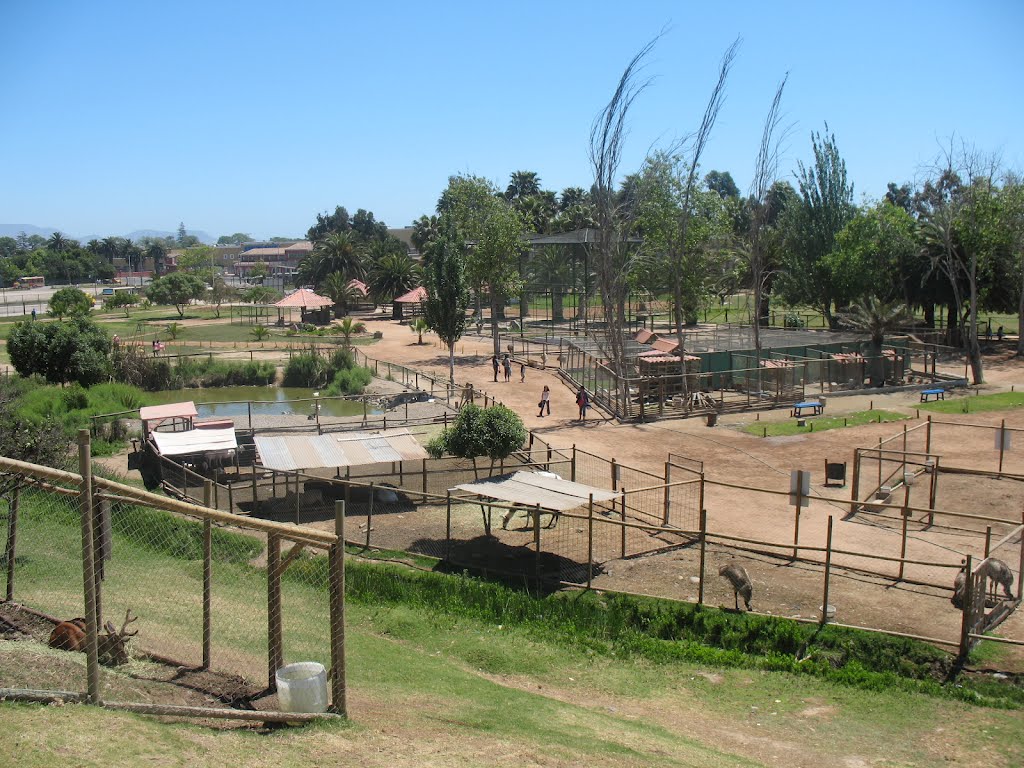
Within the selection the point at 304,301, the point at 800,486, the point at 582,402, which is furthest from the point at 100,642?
the point at 304,301

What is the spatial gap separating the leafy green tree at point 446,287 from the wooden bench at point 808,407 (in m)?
16.0

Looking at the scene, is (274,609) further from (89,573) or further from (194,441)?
(194,441)

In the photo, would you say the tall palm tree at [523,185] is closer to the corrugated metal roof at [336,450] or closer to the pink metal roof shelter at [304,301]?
the pink metal roof shelter at [304,301]

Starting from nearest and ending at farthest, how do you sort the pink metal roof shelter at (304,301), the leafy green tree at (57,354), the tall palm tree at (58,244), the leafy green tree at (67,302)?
the leafy green tree at (57,354), the pink metal roof shelter at (304,301), the leafy green tree at (67,302), the tall palm tree at (58,244)

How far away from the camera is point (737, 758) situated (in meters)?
9.17

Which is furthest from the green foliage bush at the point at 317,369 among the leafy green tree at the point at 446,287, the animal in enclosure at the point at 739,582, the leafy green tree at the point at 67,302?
the leafy green tree at the point at 67,302

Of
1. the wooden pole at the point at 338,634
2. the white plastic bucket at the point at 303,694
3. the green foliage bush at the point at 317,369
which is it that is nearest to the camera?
the white plastic bucket at the point at 303,694

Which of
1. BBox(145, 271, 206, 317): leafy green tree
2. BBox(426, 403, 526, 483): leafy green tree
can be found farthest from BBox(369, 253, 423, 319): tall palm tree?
BBox(426, 403, 526, 483): leafy green tree

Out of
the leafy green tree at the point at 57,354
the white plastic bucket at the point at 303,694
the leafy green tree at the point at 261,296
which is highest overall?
the leafy green tree at the point at 261,296

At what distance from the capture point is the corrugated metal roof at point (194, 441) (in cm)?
2264

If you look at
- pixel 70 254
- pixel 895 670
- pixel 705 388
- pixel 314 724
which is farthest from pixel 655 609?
pixel 70 254

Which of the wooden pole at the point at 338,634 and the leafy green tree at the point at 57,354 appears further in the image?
the leafy green tree at the point at 57,354

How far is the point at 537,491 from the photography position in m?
17.5

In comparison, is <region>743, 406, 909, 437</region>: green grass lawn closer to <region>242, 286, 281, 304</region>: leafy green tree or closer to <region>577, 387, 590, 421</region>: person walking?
<region>577, 387, 590, 421</region>: person walking
